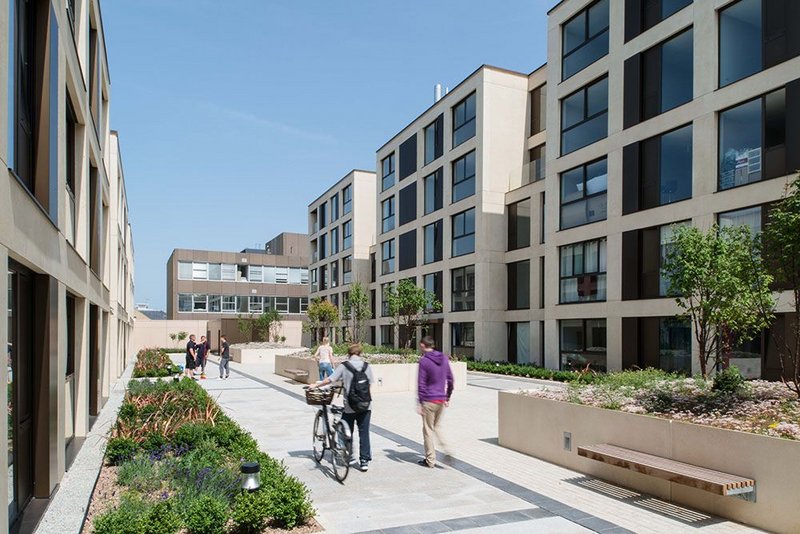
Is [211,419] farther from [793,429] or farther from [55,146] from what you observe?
[793,429]

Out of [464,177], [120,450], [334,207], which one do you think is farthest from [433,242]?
[120,450]

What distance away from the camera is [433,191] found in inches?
1425

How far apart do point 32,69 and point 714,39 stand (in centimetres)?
1837

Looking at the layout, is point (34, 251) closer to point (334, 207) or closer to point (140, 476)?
point (140, 476)

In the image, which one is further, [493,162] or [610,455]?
[493,162]

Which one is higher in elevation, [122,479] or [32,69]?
[32,69]

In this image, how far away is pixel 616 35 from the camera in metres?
22.5

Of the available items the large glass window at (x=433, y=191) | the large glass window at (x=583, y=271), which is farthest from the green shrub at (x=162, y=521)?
the large glass window at (x=433, y=191)

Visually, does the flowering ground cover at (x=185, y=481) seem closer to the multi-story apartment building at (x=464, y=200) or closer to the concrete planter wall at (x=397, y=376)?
the concrete planter wall at (x=397, y=376)

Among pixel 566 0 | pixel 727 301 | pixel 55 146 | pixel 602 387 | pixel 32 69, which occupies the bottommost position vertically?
pixel 602 387

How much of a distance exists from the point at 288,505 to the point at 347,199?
47155 millimetres

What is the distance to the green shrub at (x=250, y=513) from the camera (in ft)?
19.0

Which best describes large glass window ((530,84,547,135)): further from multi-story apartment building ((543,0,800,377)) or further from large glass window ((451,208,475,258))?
large glass window ((451,208,475,258))

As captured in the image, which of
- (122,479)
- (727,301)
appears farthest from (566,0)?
(122,479)
